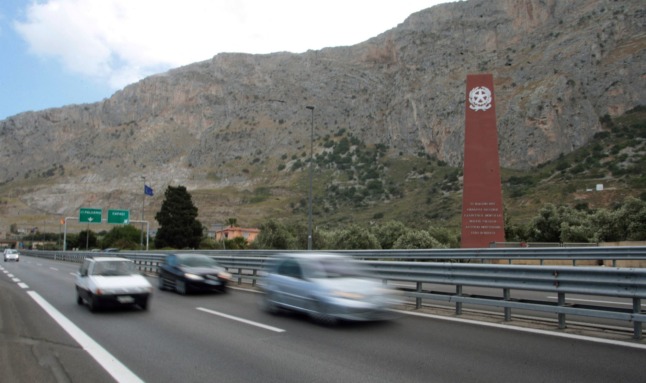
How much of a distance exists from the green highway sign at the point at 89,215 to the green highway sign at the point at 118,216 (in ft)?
3.75

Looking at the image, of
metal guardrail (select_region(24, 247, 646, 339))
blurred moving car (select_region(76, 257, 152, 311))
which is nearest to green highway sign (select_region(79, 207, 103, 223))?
blurred moving car (select_region(76, 257, 152, 311))

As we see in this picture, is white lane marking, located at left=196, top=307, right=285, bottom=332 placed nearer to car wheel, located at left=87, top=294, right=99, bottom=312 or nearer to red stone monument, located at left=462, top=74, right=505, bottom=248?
car wheel, located at left=87, top=294, right=99, bottom=312

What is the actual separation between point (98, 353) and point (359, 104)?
449ft

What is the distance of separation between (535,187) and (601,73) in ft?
107

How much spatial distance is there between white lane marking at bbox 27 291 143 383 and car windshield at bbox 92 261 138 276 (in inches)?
52.8

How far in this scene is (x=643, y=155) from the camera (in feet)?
196

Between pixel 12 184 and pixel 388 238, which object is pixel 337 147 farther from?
pixel 12 184

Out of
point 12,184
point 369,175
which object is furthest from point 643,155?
point 12,184

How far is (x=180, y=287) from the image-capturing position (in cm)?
1587

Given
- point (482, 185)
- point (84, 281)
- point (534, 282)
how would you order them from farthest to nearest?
point (482, 185)
point (84, 281)
point (534, 282)

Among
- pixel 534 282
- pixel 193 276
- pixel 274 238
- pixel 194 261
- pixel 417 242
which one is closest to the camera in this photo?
pixel 534 282

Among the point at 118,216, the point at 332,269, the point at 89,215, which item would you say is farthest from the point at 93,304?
the point at 89,215

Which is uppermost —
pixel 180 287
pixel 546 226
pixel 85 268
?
pixel 546 226

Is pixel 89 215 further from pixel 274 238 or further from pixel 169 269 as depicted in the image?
pixel 169 269
